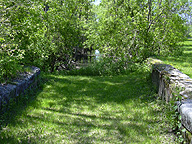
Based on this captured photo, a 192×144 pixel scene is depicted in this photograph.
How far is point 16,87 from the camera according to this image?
6.29m

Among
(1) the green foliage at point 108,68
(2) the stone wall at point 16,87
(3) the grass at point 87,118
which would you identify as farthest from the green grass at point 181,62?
(2) the stone wall at point 16,87

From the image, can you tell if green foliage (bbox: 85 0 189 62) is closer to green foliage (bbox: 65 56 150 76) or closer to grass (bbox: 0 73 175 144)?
green foliage (bbox: 65 56 150 76)

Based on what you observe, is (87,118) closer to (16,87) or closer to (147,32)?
(16,87)

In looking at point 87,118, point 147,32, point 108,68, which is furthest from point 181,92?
point 147,32

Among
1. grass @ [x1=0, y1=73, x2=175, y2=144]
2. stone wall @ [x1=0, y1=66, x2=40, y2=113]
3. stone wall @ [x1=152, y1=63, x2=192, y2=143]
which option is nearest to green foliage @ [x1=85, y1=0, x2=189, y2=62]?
grass @ [x1=0, y1=73, x2=175, y2=144]

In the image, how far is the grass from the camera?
4516mm

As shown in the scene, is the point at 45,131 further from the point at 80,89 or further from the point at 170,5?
the point at 170,5

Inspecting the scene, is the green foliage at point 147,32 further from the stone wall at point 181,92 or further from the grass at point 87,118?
the stone wall at point 181,92

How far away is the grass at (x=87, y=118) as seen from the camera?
4516mm

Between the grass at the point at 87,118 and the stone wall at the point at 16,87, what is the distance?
1.03 ft

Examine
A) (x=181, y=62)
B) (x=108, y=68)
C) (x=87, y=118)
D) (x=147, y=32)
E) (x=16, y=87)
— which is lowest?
(x=87, y=118)

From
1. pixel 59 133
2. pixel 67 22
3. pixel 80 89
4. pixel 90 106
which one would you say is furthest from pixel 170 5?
pixel 59 133

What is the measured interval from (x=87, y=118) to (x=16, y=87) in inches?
97.6

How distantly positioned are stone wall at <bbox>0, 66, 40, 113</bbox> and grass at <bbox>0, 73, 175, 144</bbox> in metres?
0.31
